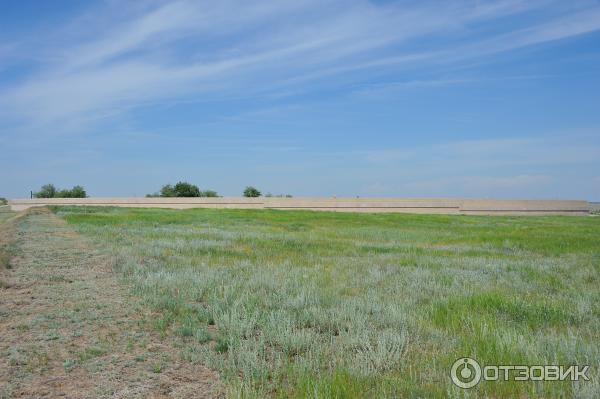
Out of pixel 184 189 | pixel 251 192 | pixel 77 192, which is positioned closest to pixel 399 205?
pixel 251 192

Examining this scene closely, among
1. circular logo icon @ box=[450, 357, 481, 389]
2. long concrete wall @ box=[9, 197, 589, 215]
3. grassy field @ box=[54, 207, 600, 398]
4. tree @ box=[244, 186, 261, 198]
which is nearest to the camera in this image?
circular logo icon @ box=[450, 357, 481, 389]

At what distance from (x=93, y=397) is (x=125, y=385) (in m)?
0.40

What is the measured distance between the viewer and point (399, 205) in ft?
262

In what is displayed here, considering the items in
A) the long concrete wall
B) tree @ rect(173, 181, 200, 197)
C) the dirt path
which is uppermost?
tree @ rect(173, 181, 200, 197)

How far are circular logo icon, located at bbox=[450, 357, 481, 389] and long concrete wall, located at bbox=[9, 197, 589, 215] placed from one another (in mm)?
72528

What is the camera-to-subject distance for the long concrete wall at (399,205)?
79.1 m

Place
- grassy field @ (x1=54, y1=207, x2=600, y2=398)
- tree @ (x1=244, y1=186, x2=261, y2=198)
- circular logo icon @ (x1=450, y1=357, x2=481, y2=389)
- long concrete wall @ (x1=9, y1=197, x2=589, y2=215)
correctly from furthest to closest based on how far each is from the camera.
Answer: tree @ (x1=244, y1=186, x2=261, y2=198) → long concrete wall @ (x1=9, y1=197, x2=589, y2=215) → grassy field @ (x1=54, y1=207, x2=600, y2=398) → circular logo icon @ (x1=450, y1=357, x2=481, y2=389)

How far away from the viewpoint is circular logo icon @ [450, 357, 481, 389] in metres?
5.69

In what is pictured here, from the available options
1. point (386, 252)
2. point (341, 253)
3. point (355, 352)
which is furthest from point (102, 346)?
point (386, 252)

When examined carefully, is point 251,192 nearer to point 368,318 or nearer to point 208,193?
point 208,193

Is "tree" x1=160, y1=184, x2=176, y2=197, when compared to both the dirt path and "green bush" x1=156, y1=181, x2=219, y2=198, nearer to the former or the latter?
"green bush" x1=156, y1=181, x2=219, y2=198

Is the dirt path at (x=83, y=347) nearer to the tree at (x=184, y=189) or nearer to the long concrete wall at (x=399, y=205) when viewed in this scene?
the long concrete wall at (x=399, y=205)

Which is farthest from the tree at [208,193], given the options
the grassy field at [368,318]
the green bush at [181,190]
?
the grassy field at [368,318]

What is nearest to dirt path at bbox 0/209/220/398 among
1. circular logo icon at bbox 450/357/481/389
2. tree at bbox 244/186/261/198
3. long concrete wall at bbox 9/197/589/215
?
circular logo icon at bbox 450/357/481/389
